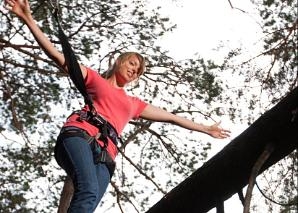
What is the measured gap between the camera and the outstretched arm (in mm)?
2562

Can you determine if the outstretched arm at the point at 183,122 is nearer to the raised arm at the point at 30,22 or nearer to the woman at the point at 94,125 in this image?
the woman at the point at 94,125

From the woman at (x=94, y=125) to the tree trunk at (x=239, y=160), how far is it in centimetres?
49

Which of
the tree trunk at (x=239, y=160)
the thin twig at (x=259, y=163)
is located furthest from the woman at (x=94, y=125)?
the thin twig at (x=259, y=163)

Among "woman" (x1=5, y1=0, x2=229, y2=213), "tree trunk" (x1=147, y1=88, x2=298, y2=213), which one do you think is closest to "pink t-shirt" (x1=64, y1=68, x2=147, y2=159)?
"woman" (x1=5, y1=0, x2=229, y2=213)

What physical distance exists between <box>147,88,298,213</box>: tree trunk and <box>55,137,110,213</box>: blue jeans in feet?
1.49

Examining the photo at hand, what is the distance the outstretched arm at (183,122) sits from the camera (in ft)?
8.41

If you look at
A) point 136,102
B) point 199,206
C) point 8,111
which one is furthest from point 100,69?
point 199,206

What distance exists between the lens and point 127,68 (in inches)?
98.5

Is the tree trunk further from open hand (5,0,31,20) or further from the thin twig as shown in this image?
open hand (5,0,31,20)

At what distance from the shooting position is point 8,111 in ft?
23.8

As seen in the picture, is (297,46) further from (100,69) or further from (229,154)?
(100,69)

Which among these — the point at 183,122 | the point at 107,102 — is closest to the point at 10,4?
the point at 107,102

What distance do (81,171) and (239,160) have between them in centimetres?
84

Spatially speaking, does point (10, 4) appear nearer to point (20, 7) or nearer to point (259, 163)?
point (20, 7)
